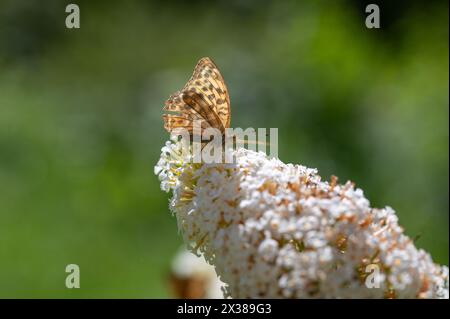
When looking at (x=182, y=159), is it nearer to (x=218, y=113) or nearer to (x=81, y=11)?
(x=218, y=113)

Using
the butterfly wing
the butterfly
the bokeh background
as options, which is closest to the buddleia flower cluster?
the butterfly

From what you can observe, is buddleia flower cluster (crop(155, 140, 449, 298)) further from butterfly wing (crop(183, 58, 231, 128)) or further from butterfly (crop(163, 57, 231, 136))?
butterfly wing (crop(183, 58, 231, 128))

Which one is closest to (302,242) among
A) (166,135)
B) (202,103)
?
(202,103)

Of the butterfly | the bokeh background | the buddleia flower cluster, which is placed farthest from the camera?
the bokeh background

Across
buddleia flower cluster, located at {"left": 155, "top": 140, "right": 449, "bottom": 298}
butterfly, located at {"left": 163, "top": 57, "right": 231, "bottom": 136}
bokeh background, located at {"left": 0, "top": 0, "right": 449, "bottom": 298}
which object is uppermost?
bokeh background, located at {"left": 0, "top": 0, "right": 449, "bottom": 298}

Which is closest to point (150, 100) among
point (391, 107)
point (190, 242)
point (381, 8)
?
point (391, 107)

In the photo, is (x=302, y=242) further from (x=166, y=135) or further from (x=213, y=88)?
(x=166, y=135)
